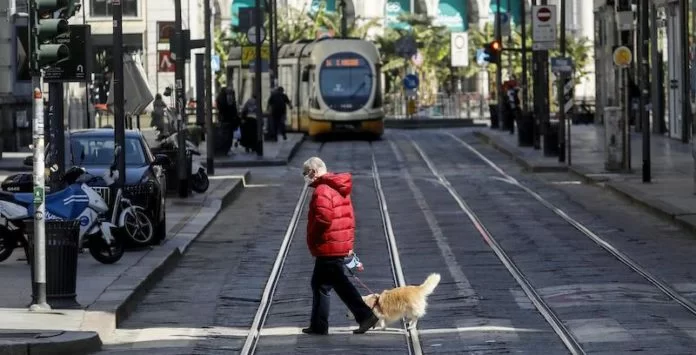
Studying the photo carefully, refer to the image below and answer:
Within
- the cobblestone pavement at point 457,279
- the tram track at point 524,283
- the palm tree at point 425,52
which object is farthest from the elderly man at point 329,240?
the palm tree at point 425,52

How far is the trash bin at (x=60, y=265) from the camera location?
57.6ft

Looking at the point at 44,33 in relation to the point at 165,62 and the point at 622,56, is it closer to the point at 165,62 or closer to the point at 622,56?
the point at 622,56

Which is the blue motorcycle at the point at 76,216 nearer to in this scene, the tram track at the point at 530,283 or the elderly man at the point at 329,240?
the tram track at the point at 530,283

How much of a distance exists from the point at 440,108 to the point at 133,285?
235 ft

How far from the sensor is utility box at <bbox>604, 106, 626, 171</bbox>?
3950 centimetres

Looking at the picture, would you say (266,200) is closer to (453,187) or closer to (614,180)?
(453,187)

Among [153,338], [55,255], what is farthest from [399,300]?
[55,255]

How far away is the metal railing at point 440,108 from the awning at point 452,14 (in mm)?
25068

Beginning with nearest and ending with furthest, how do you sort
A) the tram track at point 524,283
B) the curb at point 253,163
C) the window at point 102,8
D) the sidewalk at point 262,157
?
the tram track at point 524,283 < the curb at point 253,163 < the sidewalk at point 262,157 < the window at point 102,8

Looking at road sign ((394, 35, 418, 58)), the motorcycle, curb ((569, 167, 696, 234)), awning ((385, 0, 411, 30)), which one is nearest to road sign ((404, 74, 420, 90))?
road sign ((394, 35, 418, 58))

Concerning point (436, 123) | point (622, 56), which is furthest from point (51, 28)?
point (436, 123)

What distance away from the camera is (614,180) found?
3681 cm

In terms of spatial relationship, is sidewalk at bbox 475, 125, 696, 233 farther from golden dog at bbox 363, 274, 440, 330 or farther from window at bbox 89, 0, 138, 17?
window at bbox 89, 0, 138, 17

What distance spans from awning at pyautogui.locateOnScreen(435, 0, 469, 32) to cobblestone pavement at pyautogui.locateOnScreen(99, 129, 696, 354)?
84219mm
